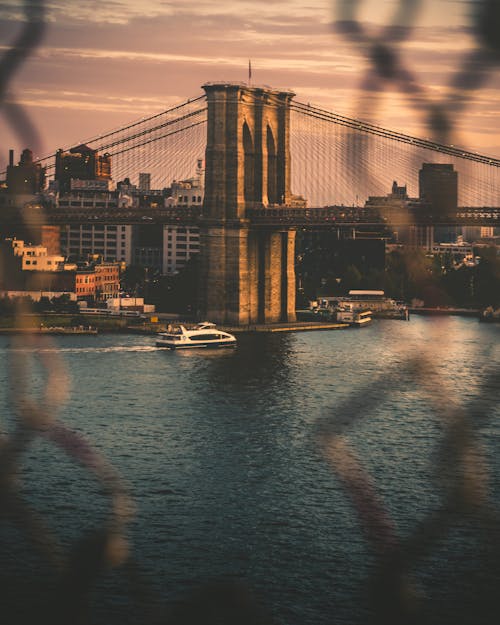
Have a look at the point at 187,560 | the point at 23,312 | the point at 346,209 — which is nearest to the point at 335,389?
the point at 187,560

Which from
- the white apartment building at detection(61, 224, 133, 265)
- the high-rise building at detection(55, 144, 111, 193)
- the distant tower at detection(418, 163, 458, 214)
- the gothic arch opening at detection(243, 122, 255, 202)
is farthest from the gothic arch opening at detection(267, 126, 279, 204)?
the distant tower at detection(418, 163, 458, 214)

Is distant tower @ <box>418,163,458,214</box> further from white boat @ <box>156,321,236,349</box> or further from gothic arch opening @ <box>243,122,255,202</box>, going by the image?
gothic arch opening @ <box>243,122,255,202</box>

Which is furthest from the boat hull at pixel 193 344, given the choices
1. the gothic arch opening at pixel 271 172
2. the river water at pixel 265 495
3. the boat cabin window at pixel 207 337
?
the gothic arch opening at pixel 271 172

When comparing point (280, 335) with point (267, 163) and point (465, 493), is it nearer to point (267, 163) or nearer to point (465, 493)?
point (267, 163)

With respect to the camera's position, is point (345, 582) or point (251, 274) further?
point (251, 274)

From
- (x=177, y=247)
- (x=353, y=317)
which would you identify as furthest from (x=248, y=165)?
(x=177, y=247)

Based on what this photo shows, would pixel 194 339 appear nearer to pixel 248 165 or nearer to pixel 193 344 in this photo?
pixel 193 344

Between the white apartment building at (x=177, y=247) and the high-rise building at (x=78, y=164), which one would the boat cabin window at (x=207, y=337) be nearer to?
the high-rise building at (x=78, y=164)
